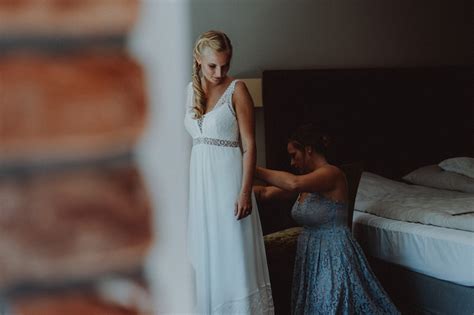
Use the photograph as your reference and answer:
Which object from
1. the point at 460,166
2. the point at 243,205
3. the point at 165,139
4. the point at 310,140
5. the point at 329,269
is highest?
the point at 165,139

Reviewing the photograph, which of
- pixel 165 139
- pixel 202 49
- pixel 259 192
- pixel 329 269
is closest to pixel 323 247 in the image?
pixel 329 269

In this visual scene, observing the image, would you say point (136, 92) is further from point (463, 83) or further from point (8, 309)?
point (463, 83)

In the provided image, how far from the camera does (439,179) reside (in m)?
2.49

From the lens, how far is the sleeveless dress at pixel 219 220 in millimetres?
1500

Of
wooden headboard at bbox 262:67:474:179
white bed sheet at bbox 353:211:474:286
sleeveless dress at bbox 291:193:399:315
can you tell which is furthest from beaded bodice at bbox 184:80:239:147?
wooden headboard at bbox 262:67:474:179

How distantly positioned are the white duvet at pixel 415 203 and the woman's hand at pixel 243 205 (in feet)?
2.27

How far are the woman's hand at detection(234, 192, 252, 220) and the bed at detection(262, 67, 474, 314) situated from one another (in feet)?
1.65

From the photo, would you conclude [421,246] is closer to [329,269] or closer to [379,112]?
[329,269]

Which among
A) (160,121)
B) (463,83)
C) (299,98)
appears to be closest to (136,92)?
(160,121)

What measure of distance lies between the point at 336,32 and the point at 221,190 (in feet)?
4.54

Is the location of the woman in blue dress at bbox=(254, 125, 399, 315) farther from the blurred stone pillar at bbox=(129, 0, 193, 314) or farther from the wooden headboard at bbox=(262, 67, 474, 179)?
the blurred stone pillar at bbox=(129, 0, 193, 314)

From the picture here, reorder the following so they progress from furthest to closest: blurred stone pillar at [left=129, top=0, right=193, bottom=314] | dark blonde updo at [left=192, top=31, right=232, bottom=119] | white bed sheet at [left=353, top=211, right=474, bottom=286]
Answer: white bed sheet at [left=353, top=211, right=474, bottom=286], dark blonde updo at [left=192, top=31, right=232, bottom=119], blurred stone pillar at [left=129, top=0, right=193, bottom=314]

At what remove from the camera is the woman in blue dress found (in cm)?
169

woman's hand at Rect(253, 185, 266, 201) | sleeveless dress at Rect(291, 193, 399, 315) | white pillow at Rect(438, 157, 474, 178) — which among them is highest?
woman's hand at Rect(253, 185, 266, 201)
